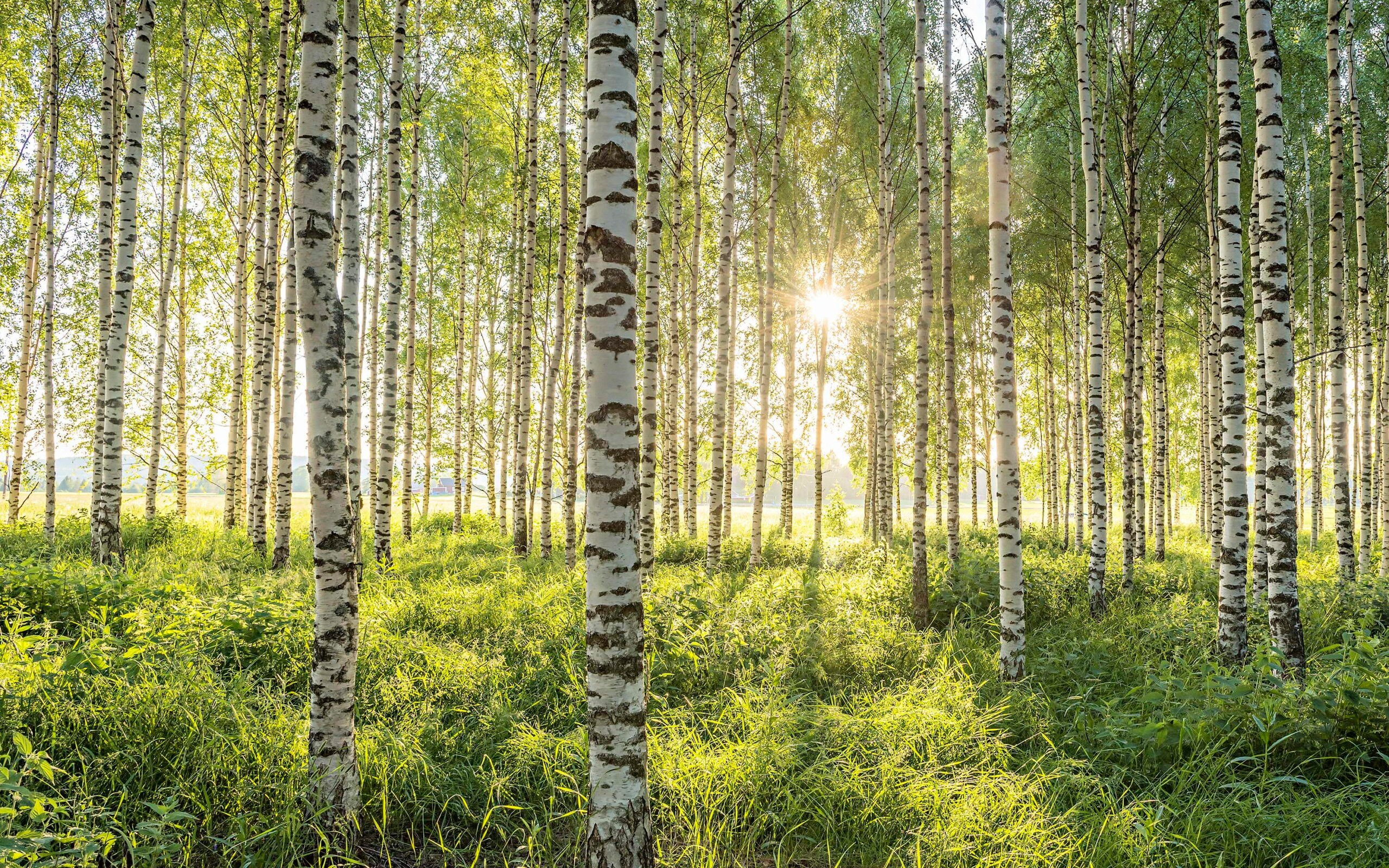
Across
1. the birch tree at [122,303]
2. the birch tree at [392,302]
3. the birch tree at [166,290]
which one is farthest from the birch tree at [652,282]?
the birch tree at [166,290]

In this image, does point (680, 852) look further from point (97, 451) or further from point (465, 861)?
point (97, 451)

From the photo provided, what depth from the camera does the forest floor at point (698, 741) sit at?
10.0 ft

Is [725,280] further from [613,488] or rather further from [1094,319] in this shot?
[613,488]

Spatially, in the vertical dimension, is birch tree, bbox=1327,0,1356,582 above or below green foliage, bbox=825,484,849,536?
above

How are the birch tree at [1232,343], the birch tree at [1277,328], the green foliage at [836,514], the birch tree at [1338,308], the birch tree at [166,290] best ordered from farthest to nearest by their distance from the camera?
the green foliage at [836,514], the birch tree at [166,290], the birch tree at [1338,308], the birch tree at [1232,343], the birch tree at [1277,328]

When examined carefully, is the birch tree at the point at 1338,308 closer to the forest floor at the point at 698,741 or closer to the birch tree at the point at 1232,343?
the forest floor at the point at 698,741

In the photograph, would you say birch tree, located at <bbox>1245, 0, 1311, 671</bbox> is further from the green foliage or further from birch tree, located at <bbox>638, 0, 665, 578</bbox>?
the green foliage

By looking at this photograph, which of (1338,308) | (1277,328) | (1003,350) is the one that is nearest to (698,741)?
(1003,350)

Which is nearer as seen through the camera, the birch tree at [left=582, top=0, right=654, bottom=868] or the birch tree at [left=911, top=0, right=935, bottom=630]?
the birch tree at [left=582, top=0, right=654, bottom=868]

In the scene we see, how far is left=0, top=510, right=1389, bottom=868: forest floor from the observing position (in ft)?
10.0

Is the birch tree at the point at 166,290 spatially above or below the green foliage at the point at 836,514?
above

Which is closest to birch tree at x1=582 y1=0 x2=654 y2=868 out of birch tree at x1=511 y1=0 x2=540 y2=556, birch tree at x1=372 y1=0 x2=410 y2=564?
birch tree at x1=372 y1=0 x2=410 y2=564

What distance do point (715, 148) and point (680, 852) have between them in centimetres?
1316

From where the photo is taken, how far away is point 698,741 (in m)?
3.98
